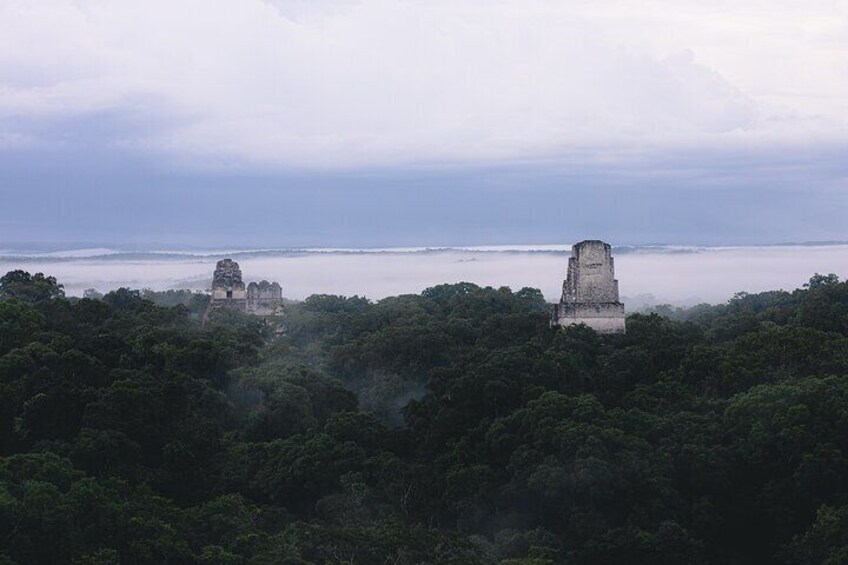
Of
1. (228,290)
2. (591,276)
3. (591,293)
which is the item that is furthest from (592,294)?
(228,290)

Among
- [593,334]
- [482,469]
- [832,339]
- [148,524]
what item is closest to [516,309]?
[593,334]

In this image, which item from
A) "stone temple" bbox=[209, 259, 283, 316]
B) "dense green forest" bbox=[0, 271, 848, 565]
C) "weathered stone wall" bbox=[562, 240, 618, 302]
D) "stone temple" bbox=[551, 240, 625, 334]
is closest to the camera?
"dense green forest" bbox=[0, 271, 848, 565]

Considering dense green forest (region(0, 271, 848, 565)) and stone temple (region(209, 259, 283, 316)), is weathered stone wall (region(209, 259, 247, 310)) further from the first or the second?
dense green forest (region(0, 271, 848, 565))

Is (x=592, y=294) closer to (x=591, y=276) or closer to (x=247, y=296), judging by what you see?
(x=591, y=276)

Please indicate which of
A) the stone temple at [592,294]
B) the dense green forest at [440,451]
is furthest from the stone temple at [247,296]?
the stone temple at [592,294]

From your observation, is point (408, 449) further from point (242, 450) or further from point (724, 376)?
point (724, 376)

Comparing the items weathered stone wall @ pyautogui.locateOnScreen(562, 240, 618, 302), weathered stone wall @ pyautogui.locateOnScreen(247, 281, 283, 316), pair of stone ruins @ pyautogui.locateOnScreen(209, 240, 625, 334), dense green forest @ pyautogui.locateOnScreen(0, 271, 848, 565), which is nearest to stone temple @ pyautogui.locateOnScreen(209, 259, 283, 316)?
weathered stone wall @ pyautogui.locateOnScreen(247, 281, 283, 316)

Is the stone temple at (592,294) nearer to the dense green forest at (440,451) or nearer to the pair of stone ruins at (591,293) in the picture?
the pair of stone ruins at (591,293)
